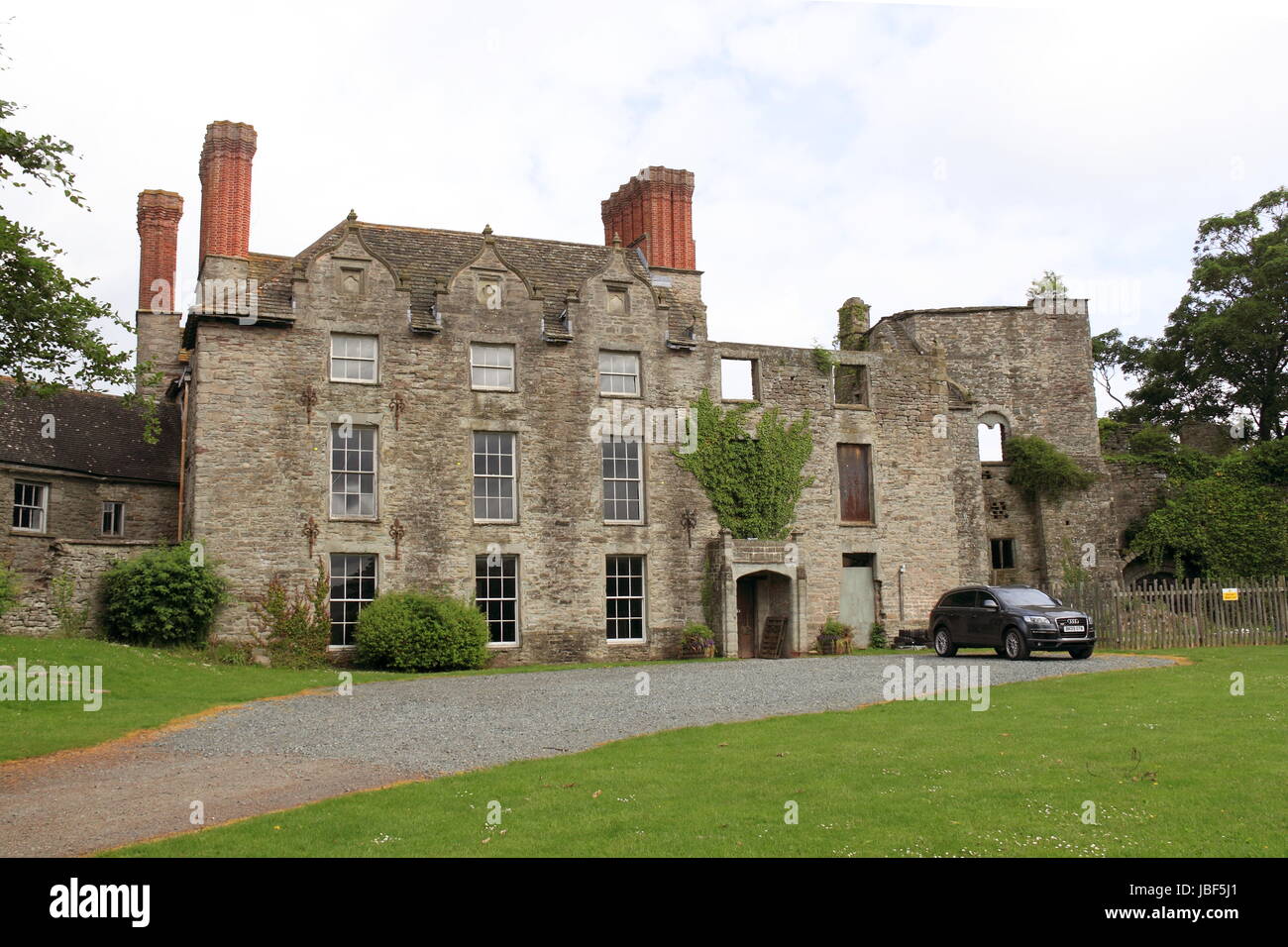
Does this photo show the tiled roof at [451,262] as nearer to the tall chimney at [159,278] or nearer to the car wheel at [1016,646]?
the tall chimney at [159,278]

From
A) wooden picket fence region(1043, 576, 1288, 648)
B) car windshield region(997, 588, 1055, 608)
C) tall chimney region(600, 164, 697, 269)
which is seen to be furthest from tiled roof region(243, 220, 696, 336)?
wooden picket fence region(1043, 576, 1288, 648)

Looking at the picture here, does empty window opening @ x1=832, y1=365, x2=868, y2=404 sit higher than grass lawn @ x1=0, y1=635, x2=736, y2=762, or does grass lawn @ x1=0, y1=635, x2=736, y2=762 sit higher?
empty window opening @ x1=832, y1=365, x2=868, y2=404

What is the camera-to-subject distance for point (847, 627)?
32.5 meters

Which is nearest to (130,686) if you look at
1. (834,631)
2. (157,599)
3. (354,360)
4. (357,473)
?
(157,599)

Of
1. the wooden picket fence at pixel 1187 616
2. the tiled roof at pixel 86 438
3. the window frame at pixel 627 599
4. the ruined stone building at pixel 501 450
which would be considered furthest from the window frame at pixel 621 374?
the wooden picket fence at pixel 1187 616

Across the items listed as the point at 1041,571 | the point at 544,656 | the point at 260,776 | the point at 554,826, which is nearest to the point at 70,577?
the point at 544,656

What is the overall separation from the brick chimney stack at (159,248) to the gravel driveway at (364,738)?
69.2ft

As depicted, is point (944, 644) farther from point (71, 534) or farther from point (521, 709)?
point (71, 534)

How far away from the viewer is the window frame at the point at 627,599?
99.8 ft

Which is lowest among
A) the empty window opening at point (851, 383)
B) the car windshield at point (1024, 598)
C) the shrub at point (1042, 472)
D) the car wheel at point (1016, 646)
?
the car wheel at point (1016, 646)

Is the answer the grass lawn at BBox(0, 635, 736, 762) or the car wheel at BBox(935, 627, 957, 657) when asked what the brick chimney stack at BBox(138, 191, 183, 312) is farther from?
the car wheel at BBox(935, 627, 957, 657)

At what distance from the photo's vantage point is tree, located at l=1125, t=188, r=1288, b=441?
4416 centimetres

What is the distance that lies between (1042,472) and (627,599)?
58.1 ft

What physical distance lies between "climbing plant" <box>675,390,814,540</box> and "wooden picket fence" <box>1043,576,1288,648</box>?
858 centimetres
